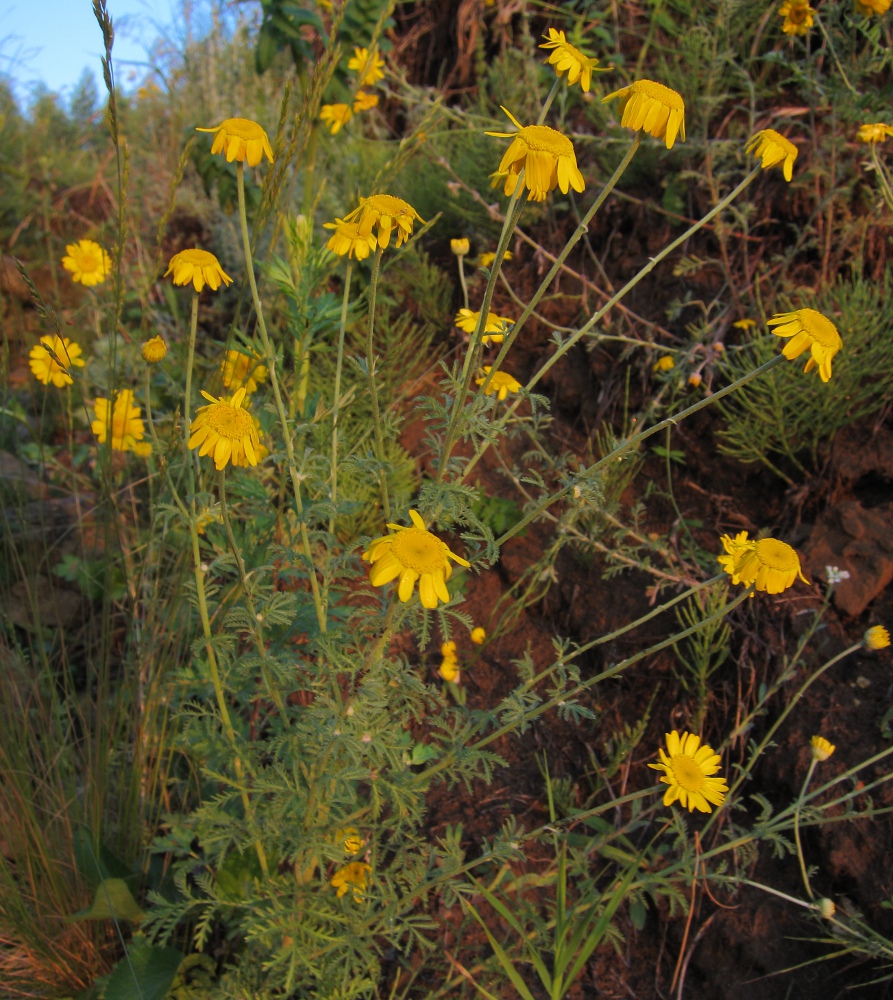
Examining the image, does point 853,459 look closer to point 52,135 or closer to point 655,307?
point 655,307

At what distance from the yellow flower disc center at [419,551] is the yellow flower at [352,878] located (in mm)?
703

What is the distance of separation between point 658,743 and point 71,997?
1390 millimetres

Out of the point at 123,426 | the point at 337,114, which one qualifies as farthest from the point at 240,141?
the point at 337,114

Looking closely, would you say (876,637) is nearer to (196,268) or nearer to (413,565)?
(413,565)

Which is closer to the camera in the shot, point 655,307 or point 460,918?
point 460,918

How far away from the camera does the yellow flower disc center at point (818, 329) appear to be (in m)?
1.05

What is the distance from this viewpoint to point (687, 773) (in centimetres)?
127

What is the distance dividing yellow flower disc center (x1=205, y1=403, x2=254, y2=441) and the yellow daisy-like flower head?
80 centimetres

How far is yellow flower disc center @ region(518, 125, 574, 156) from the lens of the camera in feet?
2.97

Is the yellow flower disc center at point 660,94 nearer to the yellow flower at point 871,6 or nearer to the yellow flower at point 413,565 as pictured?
the yellow flower at point 413,565

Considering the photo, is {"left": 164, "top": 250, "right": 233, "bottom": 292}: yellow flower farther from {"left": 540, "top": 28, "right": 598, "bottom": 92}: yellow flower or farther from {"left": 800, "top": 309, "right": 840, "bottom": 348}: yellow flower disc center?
{"left": 800, "top": 309, "right": 840, "bottom": 348}: yellow flower disc center

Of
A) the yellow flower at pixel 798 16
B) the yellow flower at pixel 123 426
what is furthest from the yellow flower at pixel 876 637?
the yellow flower at pixel 798 16

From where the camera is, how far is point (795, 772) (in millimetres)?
1729

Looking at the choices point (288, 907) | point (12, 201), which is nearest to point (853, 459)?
point (288, 907)
